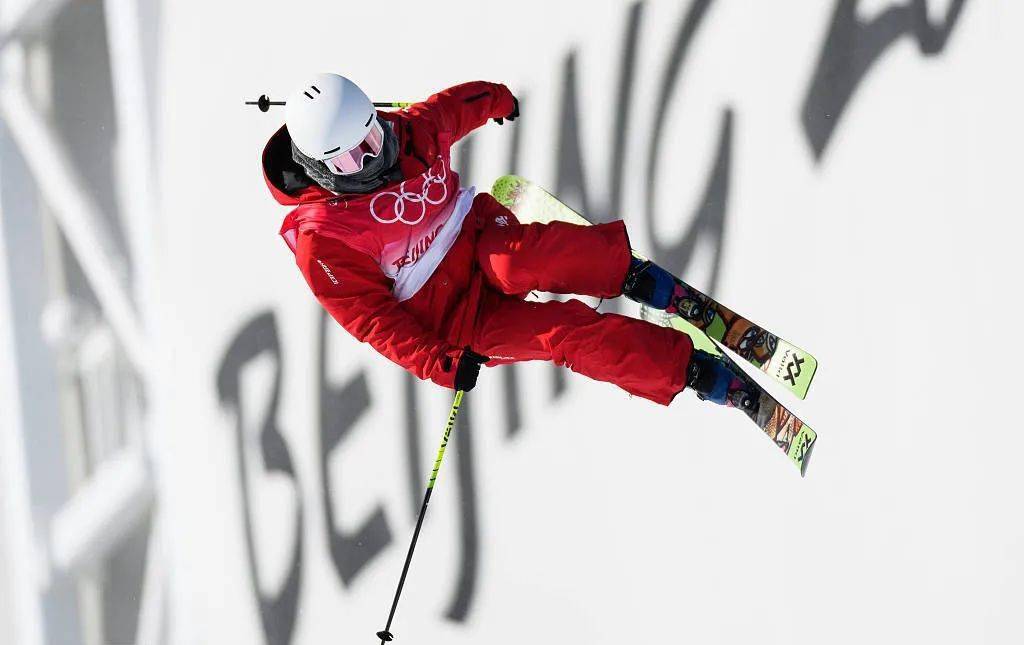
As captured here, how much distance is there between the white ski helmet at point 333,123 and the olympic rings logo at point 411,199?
23 cm

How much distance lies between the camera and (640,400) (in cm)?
443

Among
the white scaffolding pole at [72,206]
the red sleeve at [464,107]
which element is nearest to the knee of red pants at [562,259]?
the red sleeve at [464,107]

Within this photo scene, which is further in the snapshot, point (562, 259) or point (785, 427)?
point (785, 427)

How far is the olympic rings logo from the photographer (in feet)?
11.1

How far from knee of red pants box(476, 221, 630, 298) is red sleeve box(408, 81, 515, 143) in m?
0.40

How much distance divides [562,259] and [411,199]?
466mm

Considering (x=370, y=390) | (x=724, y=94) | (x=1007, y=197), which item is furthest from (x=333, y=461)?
(x=1007, y=197)

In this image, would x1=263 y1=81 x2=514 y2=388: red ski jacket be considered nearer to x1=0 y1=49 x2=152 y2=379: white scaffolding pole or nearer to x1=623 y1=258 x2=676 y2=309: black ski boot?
x1=623 y1=258 x2=676 y2=309: black ski boot

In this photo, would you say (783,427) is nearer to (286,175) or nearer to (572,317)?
(572,317)

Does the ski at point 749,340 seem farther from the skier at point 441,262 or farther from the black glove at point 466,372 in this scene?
the black glove at point 466,372

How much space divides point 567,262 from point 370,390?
2.21m

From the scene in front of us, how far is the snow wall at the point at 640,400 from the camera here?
3.46 m

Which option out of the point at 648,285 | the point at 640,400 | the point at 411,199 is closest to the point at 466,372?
the point at 411,199

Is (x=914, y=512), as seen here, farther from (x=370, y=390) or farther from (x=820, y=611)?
(x=370, y=390)
